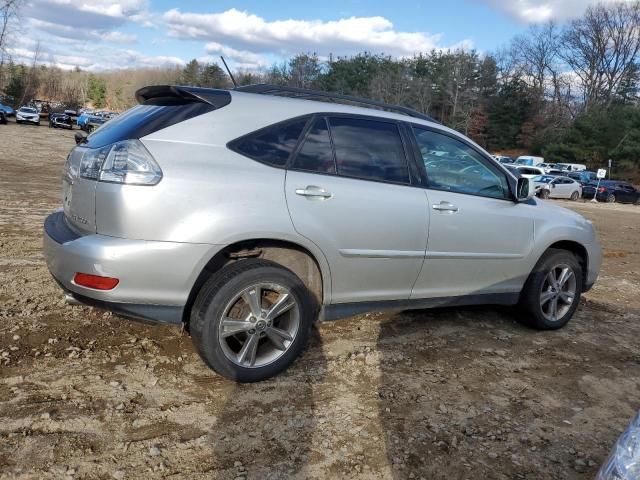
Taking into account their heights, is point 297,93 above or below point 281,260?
above

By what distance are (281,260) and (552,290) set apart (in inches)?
105

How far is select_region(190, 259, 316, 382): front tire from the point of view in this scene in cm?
301

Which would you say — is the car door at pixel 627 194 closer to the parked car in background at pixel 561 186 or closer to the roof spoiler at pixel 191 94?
the parked car in background at pixel 561 186

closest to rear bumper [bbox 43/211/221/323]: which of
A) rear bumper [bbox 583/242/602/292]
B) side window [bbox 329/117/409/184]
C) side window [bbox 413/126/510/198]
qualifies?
side window [bbox 329/117/409/184]

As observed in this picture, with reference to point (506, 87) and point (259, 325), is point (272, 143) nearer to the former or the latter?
point (259, 325)

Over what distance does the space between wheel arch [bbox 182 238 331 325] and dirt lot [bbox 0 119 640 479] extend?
0.54m

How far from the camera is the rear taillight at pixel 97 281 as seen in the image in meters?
2.82

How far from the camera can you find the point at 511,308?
5074 mm

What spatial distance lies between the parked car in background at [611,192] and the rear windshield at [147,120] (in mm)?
31588

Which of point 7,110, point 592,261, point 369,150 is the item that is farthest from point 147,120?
point 7,110

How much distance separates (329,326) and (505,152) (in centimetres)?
6418

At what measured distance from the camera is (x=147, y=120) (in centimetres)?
307

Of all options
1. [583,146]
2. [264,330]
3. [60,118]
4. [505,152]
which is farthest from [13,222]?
[505,152]

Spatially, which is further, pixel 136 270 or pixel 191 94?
pixel 191 94
